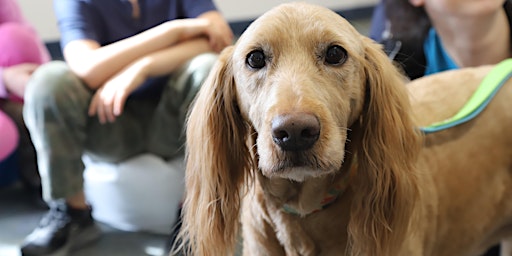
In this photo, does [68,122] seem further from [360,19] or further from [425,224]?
[360,19]

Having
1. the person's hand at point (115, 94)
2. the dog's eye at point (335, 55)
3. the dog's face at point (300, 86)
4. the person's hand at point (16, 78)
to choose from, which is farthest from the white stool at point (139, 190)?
the dog's eye at point (335, 55)

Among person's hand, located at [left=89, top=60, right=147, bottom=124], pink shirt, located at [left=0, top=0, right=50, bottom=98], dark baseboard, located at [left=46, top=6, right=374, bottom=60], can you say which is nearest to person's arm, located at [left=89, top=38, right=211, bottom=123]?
person's hand, located at [left=89, top=60, right=147, bottom=124]

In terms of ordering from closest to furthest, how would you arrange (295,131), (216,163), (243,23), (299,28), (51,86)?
(295,131)
(299,28)
(216,163)
(51,86)
(243,23)

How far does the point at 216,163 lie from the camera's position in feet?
3.45

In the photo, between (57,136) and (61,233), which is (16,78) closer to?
(57,136)

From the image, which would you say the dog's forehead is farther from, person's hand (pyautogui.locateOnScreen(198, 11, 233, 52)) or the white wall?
the white wall

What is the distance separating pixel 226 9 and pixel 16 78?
1248mm

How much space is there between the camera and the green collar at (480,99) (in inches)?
46.0

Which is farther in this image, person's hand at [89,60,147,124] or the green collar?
person's hand at [89,60,147,124]

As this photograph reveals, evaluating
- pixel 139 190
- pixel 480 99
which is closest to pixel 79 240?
pixel 139 190

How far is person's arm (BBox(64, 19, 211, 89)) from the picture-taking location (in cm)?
153

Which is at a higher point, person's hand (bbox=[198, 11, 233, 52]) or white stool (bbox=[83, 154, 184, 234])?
person's hand (bbox=[198, 11, 233, 52])

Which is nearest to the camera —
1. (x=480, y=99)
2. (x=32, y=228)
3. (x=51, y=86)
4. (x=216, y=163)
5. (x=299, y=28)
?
(x=299, y=28)

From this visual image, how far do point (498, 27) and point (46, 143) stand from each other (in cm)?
111
